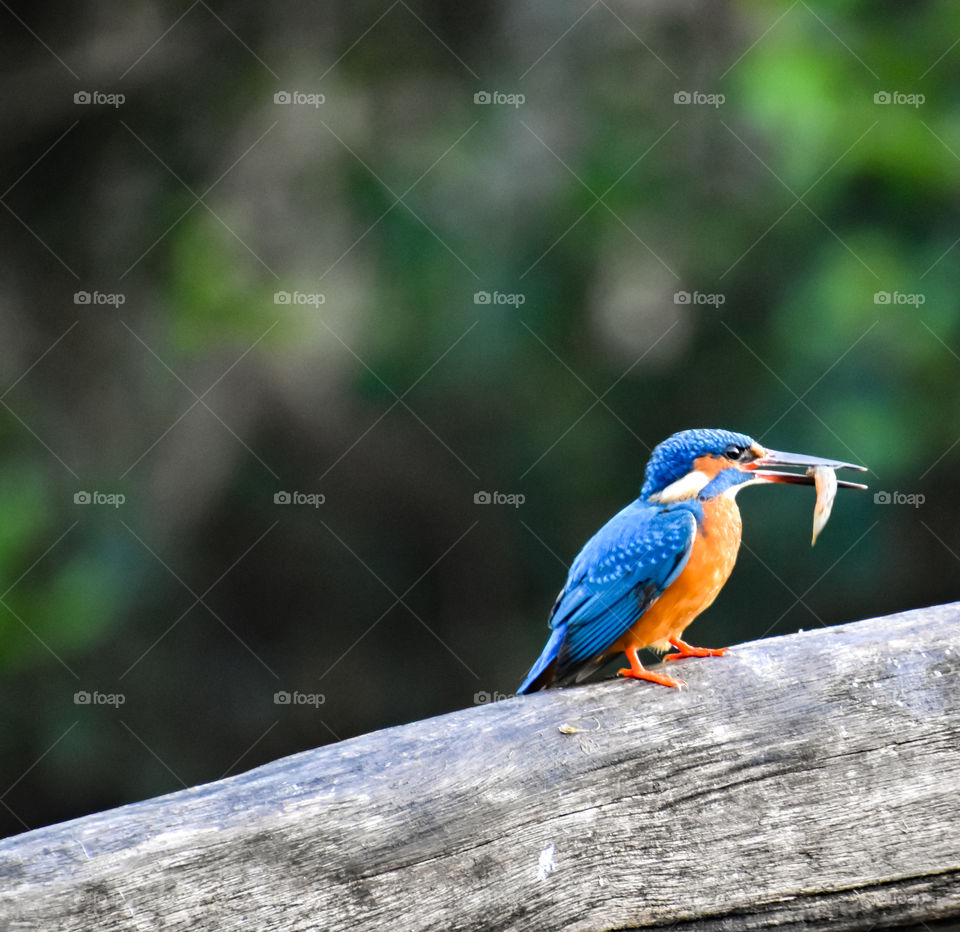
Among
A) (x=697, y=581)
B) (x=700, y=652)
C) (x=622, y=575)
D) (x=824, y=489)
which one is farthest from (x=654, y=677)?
(x=824, y=489)

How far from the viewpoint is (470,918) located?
155cm

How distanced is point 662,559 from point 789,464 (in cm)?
36

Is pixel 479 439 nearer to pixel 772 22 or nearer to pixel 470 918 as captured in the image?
pixel 772 22

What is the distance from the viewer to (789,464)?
260 cm

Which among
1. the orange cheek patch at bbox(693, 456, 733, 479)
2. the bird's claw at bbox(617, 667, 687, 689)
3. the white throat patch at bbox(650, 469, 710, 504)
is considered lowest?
the bird's claw at bbox(617, 667, 687, 689)

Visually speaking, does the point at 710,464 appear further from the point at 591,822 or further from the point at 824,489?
the point at 591,822

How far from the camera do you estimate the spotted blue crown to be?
2658 millimetres

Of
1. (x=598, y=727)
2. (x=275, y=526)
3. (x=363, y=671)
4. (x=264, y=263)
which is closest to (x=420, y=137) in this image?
(x=264, y=263)

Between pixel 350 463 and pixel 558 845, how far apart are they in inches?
166

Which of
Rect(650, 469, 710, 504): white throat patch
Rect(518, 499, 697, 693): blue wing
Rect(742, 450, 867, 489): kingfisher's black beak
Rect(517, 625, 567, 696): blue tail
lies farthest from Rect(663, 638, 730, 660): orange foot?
Rect(742, 450, 867, 489): kingfisher's black beak

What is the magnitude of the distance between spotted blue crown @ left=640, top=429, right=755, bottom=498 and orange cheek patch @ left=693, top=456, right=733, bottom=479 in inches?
0.4

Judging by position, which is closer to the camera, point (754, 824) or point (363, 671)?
point (754, 824)

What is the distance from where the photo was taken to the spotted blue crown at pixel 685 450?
8.72 ft

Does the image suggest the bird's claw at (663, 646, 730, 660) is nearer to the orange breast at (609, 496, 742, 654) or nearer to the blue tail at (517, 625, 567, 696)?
the orange breast at (609, 496, 742, 654)
